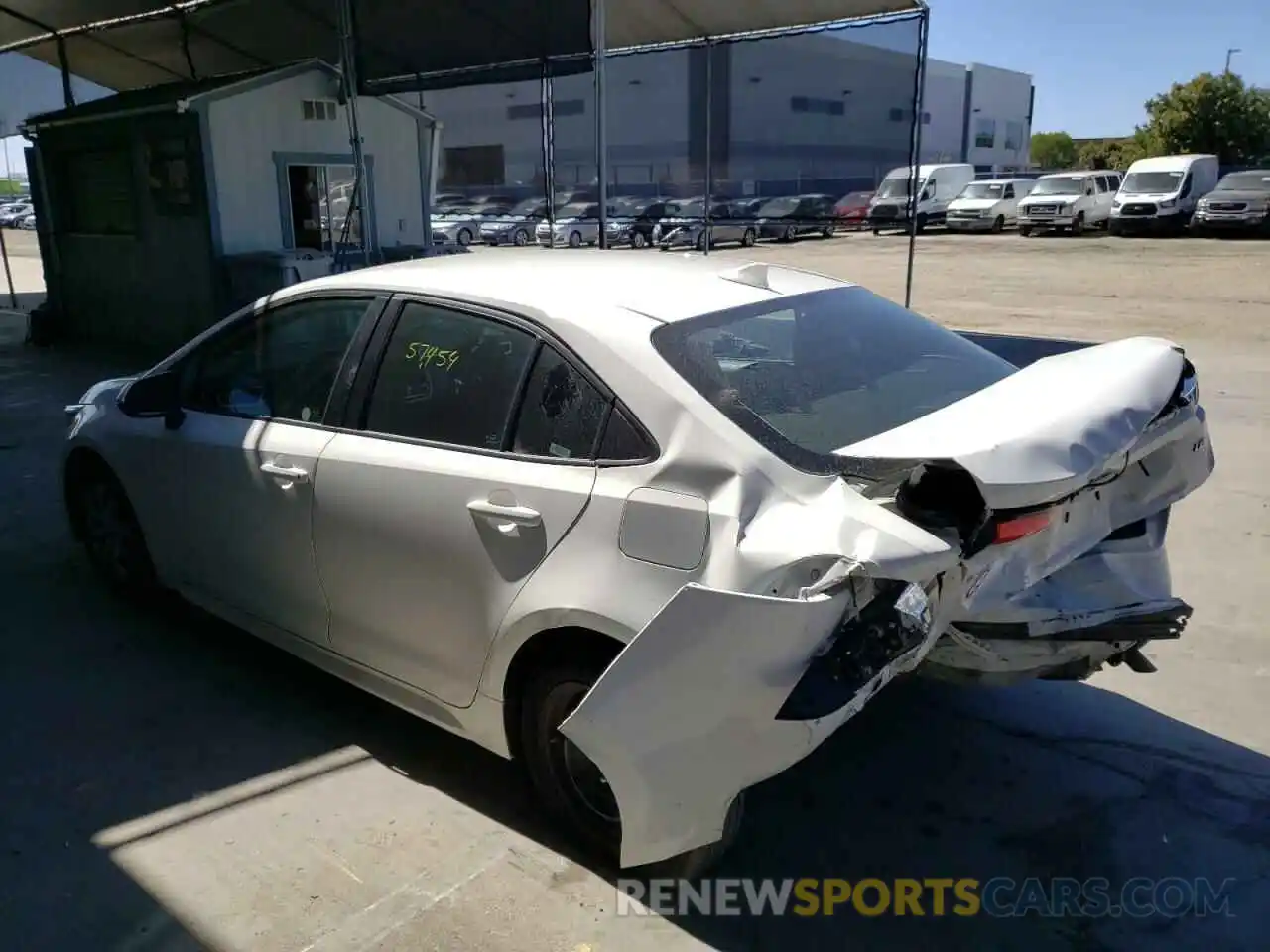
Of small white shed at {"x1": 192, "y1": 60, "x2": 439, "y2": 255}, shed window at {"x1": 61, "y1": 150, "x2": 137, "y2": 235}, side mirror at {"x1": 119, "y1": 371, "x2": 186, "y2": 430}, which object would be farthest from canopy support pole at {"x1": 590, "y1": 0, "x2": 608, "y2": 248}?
shed window at {"x1": 61, "y1": 150, "x2": 137, "y2": 235}

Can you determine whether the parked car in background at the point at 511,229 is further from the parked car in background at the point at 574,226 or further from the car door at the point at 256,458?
the car door at the point at 256,458

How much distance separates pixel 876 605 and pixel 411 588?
1546mm

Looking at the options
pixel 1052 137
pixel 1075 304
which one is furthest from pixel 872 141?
pixel 1052 137

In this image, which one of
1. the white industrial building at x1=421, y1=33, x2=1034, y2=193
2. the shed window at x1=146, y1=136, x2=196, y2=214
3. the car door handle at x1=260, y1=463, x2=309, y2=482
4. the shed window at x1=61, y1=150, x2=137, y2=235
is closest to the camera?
the car door handle at x1=260, y1=463, x2=309, y2=482

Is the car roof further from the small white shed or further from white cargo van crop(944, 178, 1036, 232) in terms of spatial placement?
white cargo van crop(944, 178, 1036, 232)

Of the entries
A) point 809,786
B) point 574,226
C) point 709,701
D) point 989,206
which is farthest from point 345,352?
point 989,206

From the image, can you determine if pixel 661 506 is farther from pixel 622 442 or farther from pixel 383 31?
pixel 383 31

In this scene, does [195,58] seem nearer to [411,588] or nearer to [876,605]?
[411,588]

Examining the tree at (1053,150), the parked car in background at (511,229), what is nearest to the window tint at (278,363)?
the parked car in background at (511,229)

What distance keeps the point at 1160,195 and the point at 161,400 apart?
31930mm

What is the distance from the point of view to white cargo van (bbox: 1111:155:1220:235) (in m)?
29.7

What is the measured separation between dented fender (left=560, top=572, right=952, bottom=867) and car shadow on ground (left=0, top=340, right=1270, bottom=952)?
0.54 m

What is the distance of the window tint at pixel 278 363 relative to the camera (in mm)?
3691

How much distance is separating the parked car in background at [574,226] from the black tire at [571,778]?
90.8 ft
